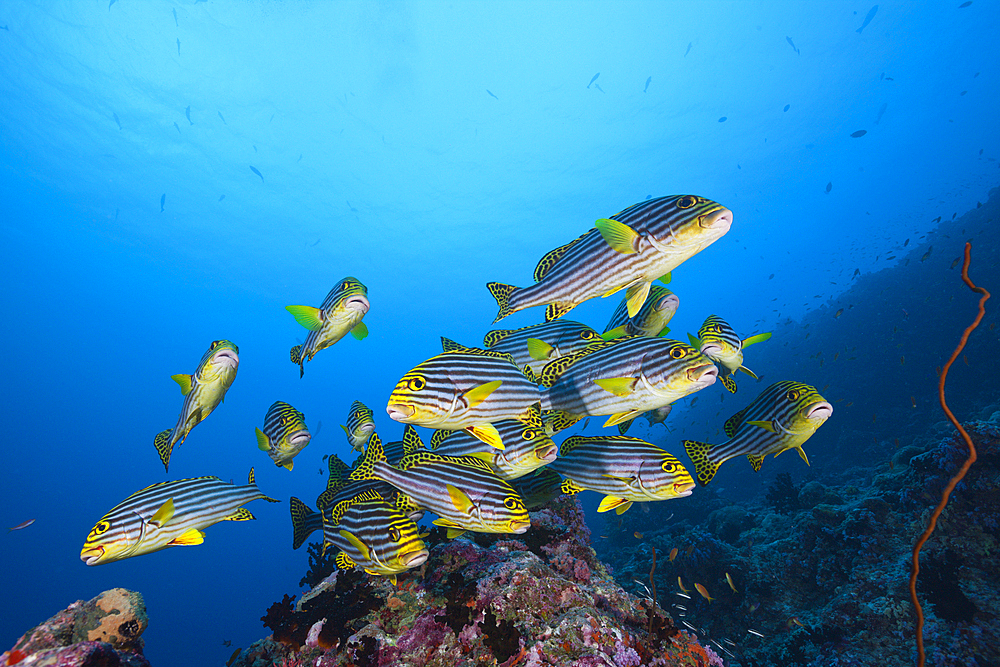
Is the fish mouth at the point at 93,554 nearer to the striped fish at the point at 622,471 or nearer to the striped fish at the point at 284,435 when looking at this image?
the striped fish at the point at 284,435

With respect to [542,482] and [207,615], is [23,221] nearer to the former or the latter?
[207,615]

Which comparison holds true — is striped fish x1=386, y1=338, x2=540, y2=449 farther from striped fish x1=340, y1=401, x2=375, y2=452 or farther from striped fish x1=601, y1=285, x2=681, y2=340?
striped fish x1=340, y1=401, x2=375, y2=452

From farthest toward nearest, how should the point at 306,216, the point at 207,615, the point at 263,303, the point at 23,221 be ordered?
the point at 263,303
the point at 306,216
the point at 23,221
the point at 207,615

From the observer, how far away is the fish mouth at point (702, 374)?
2.90 meters

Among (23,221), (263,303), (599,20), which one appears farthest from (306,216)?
(599,20)

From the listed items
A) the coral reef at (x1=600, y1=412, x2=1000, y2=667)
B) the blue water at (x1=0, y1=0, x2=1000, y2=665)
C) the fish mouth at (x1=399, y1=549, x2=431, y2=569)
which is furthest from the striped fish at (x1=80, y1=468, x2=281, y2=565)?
the blue water at (x1=0, y1=0, x2=1000, y2=665)

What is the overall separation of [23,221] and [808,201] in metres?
132

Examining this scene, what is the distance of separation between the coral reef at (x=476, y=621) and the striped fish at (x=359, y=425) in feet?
6.24

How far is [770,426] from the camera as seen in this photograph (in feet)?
12.2

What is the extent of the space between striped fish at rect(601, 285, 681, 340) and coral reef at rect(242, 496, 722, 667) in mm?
2740

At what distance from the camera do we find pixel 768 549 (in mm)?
8898

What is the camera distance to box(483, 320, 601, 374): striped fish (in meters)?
3.96

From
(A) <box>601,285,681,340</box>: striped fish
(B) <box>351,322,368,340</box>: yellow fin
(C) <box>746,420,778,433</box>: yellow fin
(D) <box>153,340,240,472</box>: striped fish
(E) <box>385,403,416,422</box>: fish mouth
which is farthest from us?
(B) <box>351,322,368,340</box>: yellow fin

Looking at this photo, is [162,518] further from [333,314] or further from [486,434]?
[486,434]
